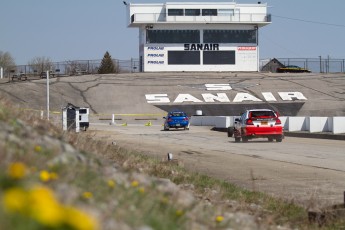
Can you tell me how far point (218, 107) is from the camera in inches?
2694

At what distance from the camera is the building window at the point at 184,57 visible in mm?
80000

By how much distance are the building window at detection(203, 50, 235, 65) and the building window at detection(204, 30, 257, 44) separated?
1.56 meters

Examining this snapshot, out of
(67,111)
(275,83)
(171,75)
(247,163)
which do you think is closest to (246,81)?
(275,83)

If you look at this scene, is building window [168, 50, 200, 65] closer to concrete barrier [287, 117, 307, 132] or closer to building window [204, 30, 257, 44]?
building window [204, 30, 257, 44]

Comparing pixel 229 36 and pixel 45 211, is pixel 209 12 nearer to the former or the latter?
pixel 229 36

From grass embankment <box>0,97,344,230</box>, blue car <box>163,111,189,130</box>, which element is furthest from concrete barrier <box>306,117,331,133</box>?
grass embankment <box>0,97,344,230</box>

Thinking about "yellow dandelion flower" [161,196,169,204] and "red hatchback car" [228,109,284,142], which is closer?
"yellow dandelion flower" [161,196,169,204]

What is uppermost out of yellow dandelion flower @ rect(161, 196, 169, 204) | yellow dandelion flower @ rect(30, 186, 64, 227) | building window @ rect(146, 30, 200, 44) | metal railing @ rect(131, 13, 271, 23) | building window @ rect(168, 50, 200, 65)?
metal railing @ rect(131, 13, 271, 23)

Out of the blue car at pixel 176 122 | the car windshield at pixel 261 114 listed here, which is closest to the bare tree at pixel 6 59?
the blue car at pixel 176 122

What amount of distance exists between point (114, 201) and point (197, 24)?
7633 centimetres

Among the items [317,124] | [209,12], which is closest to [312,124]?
[317,124]

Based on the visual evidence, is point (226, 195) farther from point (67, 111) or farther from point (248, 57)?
point (248, 57)

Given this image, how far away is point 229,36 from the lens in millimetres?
80750

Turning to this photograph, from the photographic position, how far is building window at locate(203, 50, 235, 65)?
3169 inches
